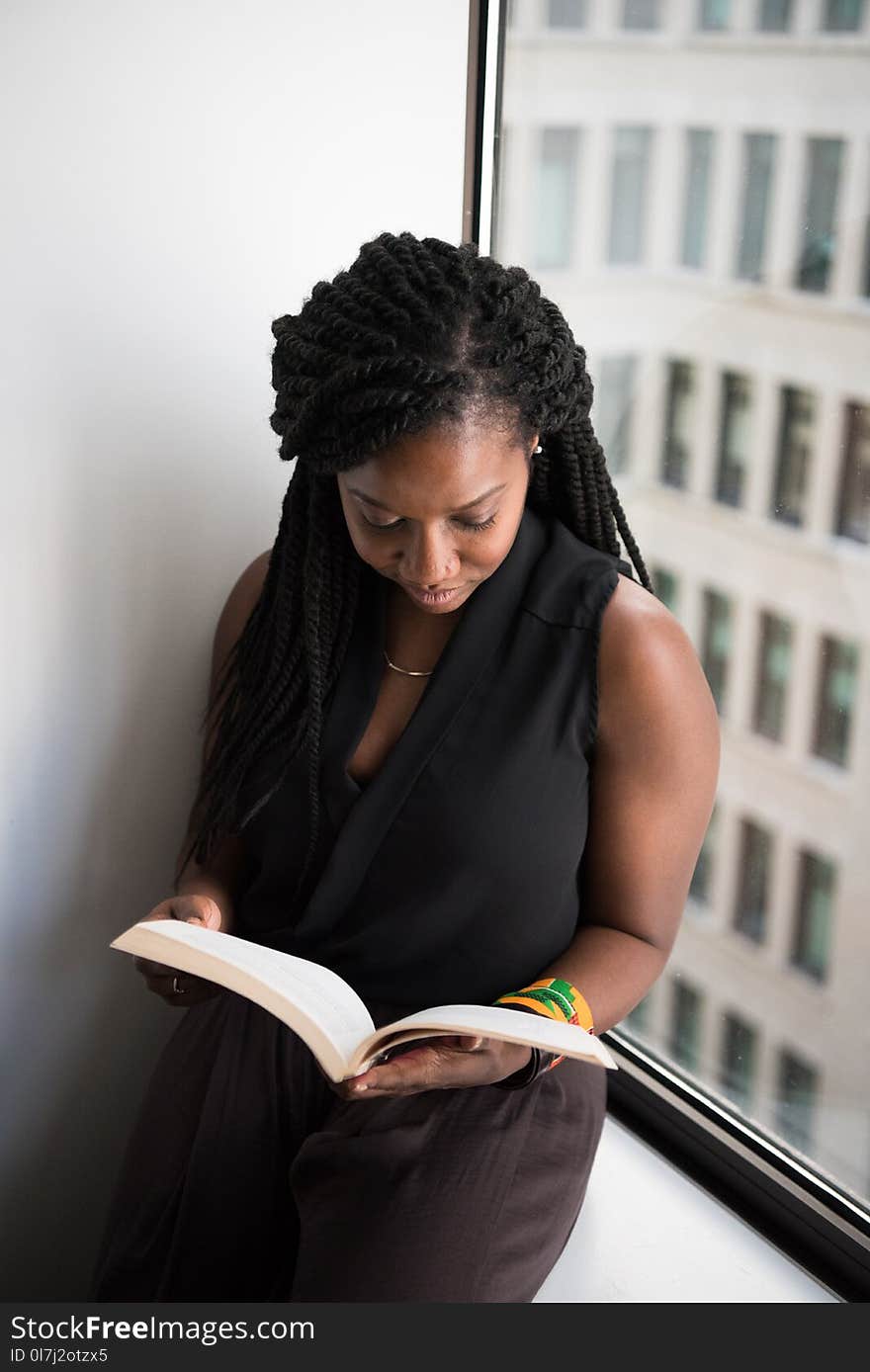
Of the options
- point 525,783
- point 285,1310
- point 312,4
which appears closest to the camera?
point 285,1310

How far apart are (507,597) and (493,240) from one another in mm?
596

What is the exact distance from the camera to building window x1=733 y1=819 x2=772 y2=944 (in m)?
1.64

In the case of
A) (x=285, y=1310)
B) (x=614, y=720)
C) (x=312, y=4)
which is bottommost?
(x=285, y=1310)

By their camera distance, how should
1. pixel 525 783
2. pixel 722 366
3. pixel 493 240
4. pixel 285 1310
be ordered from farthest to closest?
pixel 493 240, pixel 722 366, pixel 525 783, pixel 285 1310

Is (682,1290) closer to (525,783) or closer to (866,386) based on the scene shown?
(525,783)

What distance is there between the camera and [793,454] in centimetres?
146

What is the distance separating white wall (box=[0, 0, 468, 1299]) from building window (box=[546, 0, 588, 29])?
148mm

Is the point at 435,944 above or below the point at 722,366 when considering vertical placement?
below

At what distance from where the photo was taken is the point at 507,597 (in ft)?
4.32

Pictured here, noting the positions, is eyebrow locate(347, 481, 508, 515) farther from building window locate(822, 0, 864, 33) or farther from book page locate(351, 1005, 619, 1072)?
building window locate(822, 0, 864, 33)

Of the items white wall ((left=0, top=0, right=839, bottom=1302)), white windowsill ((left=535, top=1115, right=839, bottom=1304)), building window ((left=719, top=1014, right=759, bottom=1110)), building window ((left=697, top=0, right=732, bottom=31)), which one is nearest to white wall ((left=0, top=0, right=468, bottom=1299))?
white wall ((left=0, top=0, right=839, bottom=1302))

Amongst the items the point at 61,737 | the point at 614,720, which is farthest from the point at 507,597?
the point at 61,737

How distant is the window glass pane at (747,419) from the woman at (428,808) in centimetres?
21

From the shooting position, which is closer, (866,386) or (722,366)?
(866,386)
